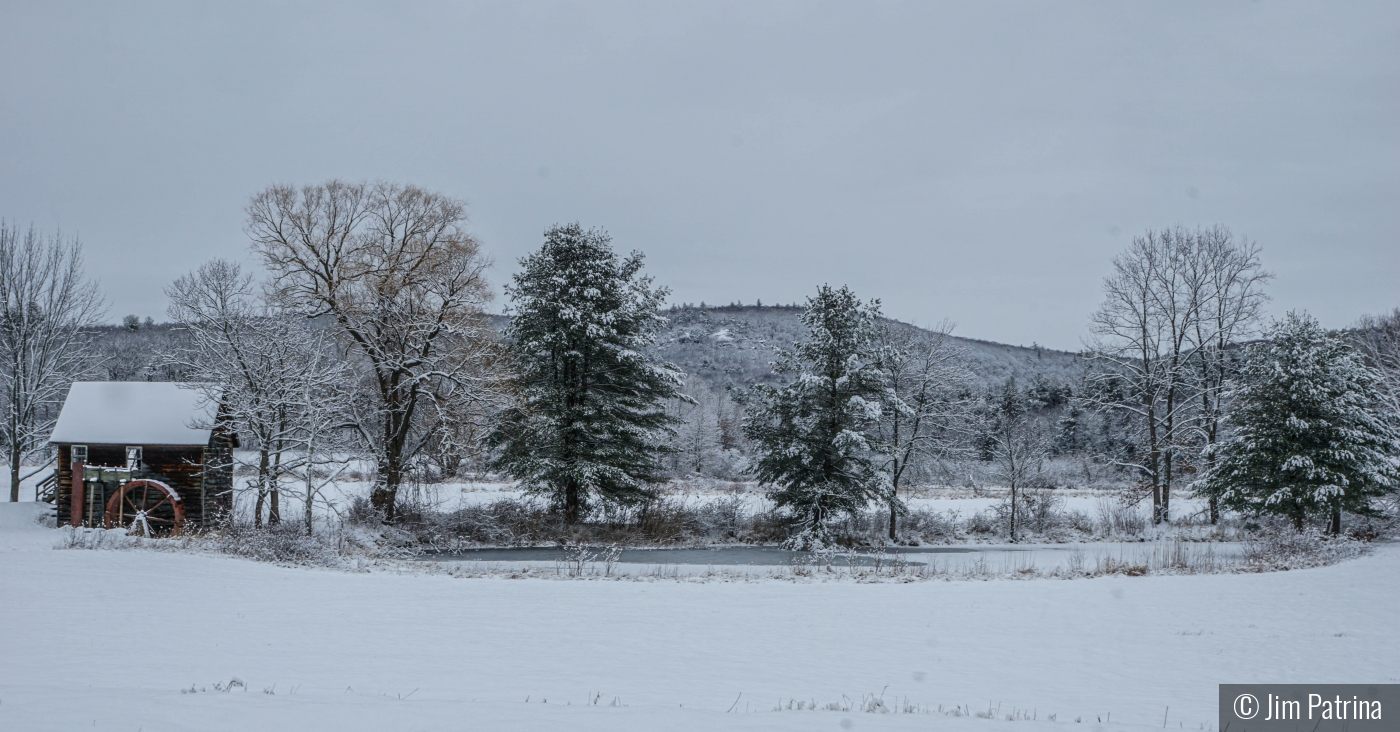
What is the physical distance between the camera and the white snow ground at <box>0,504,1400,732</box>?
7789 mm

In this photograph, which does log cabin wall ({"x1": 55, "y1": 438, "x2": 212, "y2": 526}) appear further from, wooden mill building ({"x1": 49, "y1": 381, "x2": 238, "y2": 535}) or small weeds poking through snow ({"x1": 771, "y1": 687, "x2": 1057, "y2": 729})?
small weeds poking through snow ({"x1": 771, "y1": 687, "x2": 1057, "y2": 729})

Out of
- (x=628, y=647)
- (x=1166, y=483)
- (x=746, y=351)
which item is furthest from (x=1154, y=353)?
(x=746, y=351)

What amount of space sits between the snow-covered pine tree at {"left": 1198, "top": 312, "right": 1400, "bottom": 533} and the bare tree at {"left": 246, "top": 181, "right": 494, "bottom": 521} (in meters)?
27.6

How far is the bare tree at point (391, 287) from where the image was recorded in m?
29.0

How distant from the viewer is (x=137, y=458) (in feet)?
90.5

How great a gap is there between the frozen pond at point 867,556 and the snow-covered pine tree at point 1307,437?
8.69 ft

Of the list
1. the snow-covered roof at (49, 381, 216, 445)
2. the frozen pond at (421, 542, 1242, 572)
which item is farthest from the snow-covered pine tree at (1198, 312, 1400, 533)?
the snow-covered roof at (49, 381, 216, 445)

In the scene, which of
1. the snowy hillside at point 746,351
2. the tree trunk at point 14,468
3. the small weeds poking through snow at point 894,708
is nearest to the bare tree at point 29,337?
the tree trunk at point 14,468

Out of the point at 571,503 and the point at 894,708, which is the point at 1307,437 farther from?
the point at 571,503

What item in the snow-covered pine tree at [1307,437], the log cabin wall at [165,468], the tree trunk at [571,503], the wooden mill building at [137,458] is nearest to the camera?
the snow-covered pine tree at [1307,437]

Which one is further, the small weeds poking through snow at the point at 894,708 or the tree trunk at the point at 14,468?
the tree trunk at the point at 14,468

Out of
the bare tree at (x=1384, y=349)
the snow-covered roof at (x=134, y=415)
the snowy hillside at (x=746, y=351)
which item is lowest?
the snow-covered roof at (x=134, y=415)

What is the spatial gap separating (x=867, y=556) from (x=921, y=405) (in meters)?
10.7

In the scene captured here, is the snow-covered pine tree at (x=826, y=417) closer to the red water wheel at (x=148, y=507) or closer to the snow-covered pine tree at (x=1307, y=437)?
the snow-covered pine tree at (x=1307, y=437)
